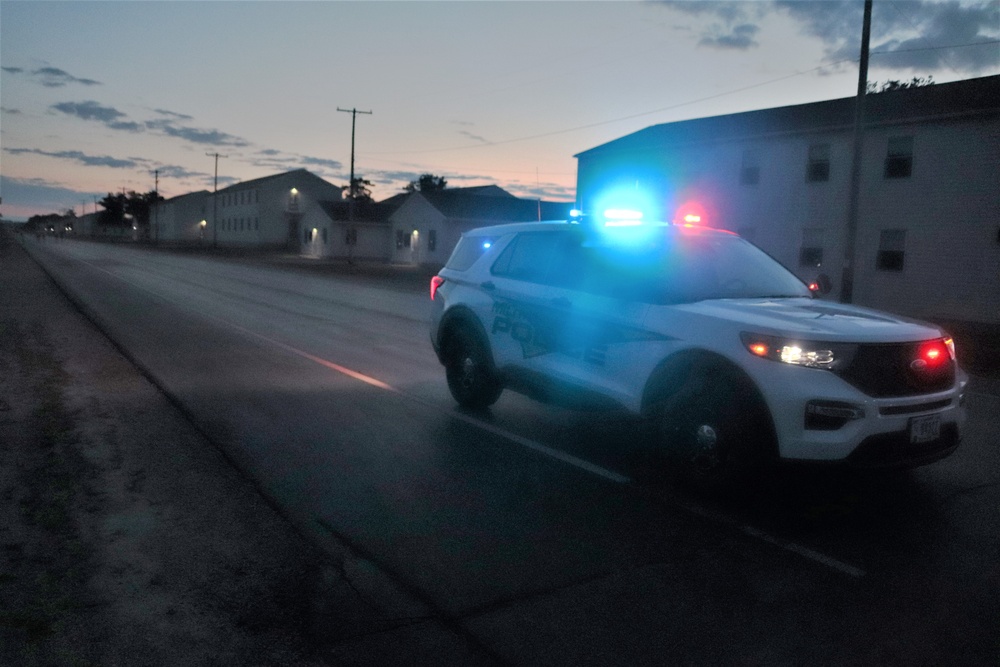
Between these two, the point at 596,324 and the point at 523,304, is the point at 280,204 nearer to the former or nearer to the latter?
the point at 523,304

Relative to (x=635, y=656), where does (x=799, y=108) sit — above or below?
above

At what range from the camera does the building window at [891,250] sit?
83.9 ft

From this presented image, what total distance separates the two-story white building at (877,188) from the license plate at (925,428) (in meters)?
16.7

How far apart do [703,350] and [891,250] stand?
23261mm

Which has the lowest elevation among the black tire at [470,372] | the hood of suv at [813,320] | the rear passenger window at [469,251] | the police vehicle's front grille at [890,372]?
the black tire at [470,372]

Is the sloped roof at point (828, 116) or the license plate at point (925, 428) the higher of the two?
the sloped roof at point (828, 116)

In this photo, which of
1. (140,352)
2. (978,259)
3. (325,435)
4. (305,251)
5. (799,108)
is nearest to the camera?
(325,435)

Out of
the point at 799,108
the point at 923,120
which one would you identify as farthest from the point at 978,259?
the point at 799,108

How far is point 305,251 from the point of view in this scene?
74188mm

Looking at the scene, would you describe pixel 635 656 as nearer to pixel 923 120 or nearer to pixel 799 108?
pixel 923 120

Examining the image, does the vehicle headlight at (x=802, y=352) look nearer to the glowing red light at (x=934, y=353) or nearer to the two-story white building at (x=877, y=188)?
the glowing red light at (x=934, y=353)

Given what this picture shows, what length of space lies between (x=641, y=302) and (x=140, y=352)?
28.0 feet

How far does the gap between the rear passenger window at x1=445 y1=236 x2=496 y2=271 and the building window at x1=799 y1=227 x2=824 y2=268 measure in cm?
2165

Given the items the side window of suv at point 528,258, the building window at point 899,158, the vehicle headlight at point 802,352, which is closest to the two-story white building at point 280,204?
the building window at point 899,158
